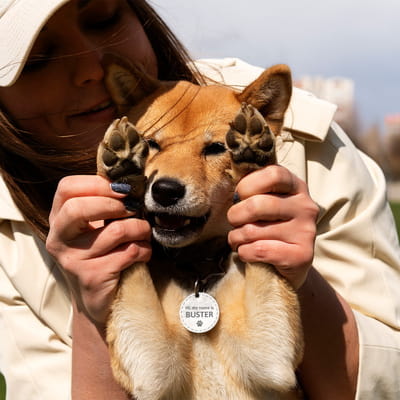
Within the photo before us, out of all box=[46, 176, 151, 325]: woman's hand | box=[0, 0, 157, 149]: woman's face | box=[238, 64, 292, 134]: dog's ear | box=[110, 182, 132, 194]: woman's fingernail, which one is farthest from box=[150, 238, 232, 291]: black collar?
box=[0, 0, 157, 149]: woman's face

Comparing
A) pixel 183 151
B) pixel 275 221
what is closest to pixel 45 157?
pixel 183 151

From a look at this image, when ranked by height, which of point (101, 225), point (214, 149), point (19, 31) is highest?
point (19, 31)

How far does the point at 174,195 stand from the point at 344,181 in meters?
0.81

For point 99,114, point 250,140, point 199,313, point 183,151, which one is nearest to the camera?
point 250,140

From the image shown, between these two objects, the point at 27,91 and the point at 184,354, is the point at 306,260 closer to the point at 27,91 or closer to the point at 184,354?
the point at 184,354

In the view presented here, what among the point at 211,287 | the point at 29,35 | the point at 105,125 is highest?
the point at 29,35

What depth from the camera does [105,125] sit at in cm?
248

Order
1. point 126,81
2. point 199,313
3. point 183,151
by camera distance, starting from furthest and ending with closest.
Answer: point 126,81 < point 183,151 < point 199,313

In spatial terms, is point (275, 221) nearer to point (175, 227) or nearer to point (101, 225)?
point (175, 227)

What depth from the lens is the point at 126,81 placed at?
241cm

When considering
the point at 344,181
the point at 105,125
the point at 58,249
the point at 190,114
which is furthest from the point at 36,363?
the point at 344,181

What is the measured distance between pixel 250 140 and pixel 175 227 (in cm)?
38

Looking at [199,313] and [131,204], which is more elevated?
[131,204]

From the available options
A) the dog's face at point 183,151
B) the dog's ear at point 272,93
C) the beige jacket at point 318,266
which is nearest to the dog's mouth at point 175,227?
the dog's face at point 183,151
